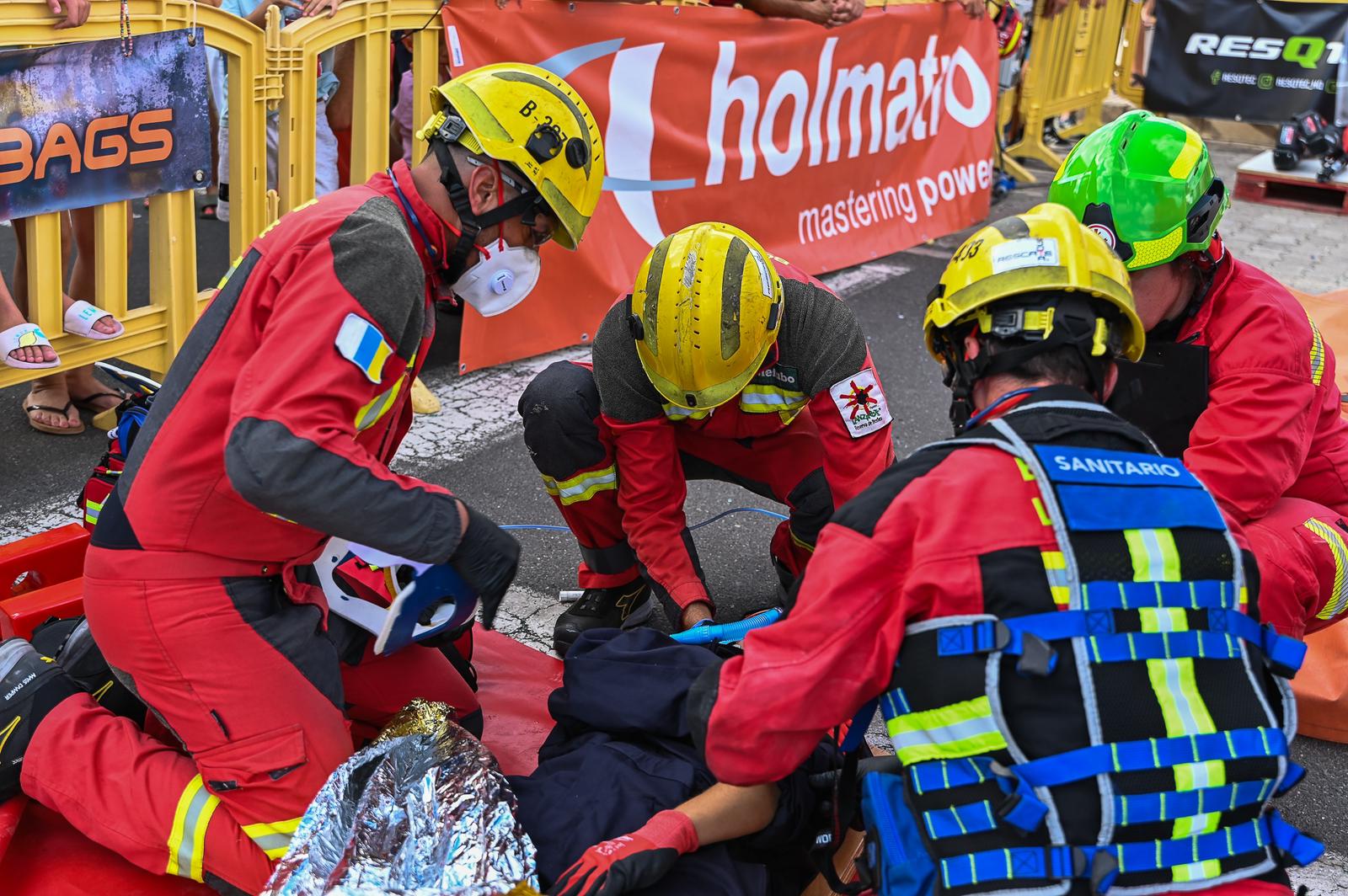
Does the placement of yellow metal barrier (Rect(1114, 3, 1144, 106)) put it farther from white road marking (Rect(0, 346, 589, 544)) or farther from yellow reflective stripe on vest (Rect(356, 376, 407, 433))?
yellow reflective stripe on vest (Rect(356, 376, 407, 433))

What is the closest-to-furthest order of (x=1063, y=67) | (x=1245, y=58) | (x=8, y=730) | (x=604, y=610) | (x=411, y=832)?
(x=411, y=832), (x=8, y=730), (x=604, y=610), (x=1063, y=67), (x=1245, y=58)

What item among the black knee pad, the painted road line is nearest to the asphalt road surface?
the painted road line

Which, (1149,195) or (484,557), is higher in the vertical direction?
(1149,195)

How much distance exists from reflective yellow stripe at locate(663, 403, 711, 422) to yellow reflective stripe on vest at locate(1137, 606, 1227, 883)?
1.77 meters

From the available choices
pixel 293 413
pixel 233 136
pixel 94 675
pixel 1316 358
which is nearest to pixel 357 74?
pixel 233 136

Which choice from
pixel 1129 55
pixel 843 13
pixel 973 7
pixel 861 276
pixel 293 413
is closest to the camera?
pixel 293 413

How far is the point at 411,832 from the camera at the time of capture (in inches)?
94.7

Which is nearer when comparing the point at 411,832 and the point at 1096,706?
the point at 1096,706

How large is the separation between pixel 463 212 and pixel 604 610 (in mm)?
1586

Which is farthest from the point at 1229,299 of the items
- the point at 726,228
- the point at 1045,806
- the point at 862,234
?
the point at 862,234

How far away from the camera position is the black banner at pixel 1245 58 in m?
12.5

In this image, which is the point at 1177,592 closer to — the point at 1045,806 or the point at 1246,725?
the point at 1246,725

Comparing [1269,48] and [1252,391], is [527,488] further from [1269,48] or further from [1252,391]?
[1269,48]

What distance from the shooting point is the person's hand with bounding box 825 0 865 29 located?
23.2 ft
